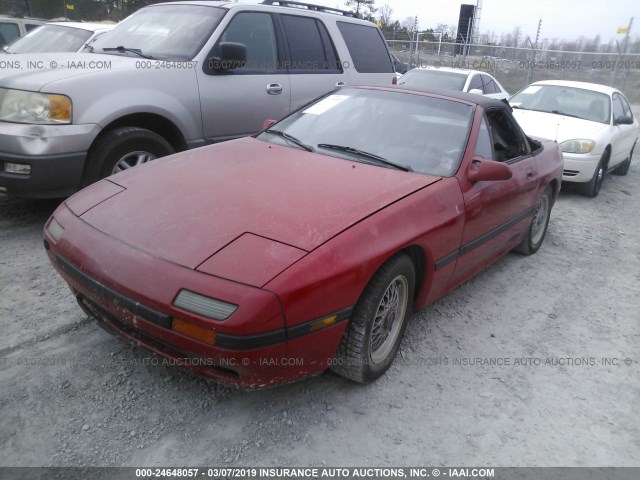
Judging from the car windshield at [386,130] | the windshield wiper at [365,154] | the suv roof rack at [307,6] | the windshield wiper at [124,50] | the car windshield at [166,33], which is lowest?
the windshield wiper at [365,154]

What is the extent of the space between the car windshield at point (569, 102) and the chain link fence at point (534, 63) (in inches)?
407

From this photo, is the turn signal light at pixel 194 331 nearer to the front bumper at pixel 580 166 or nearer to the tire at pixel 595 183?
the front bumper at pixel 580 166

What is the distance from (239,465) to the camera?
82.5 inches

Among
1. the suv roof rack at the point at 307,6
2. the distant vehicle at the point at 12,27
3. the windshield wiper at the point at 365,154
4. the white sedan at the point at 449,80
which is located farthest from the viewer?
the white sedan at the point at 449,80

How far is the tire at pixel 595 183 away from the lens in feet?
22.7

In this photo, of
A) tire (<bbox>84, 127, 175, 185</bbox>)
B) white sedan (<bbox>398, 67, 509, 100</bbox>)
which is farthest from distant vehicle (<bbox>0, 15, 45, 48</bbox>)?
white sedan (<bbox>398, 67, 509, 100</bbox>)

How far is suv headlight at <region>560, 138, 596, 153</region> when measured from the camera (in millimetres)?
6645

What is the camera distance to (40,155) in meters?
3.63

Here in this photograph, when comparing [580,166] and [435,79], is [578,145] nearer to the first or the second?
[580,166]

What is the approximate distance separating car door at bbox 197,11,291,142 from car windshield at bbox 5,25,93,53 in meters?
3.07

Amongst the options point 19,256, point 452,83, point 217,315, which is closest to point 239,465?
point 217,315

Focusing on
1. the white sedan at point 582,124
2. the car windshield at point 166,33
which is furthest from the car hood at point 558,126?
the car windshield at point 166,33

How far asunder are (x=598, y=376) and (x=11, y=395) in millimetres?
3205

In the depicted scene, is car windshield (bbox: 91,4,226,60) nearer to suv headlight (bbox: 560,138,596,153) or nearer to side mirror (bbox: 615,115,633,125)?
suv headlight (bbox: 560,138,596,153)
